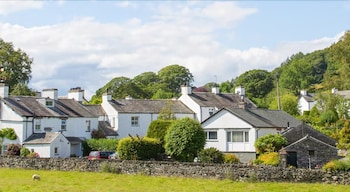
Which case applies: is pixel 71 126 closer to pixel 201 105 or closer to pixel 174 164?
pixel 201 105

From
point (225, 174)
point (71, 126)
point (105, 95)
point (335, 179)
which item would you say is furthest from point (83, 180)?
point (105, 95)

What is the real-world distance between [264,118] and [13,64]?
47.4 m

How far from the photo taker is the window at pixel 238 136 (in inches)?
2026

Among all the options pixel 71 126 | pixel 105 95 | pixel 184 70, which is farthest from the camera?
pixel 184 70

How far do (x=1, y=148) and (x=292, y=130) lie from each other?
99.2ft

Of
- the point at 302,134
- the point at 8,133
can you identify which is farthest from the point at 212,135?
the point at 8,133

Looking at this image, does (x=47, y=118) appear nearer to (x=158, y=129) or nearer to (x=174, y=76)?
(x=158, y=129)

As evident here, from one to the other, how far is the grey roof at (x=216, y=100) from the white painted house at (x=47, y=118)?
15445 mm

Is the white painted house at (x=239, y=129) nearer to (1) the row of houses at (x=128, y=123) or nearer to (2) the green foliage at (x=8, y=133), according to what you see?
(1) the row of houses at (x=128, y=123)

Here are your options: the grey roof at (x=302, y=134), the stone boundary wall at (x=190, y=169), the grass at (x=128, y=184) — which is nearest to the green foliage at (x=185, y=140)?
the stone boundary wall at (x=190, y=169)

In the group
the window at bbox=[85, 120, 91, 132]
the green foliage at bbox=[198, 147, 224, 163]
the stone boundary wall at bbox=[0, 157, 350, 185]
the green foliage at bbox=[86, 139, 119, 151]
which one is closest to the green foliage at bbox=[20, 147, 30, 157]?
the stone boundary wall at bbox=[0, 157, 350, 185]

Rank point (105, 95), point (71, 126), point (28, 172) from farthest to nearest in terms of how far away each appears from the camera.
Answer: point (105, 95) → point (71, 126) → point (28, 172)

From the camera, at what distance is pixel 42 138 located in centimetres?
5425

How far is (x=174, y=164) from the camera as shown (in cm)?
3616
